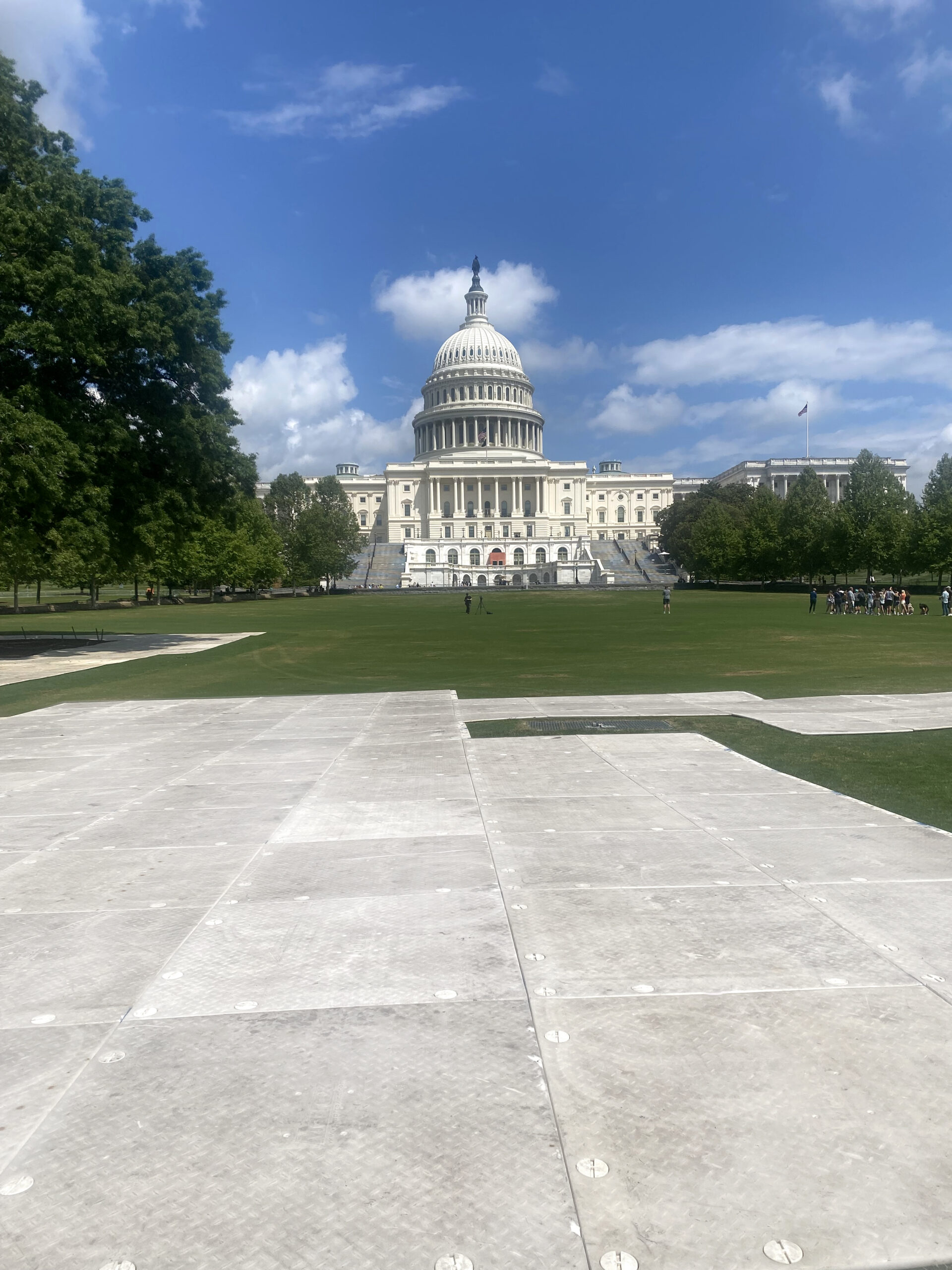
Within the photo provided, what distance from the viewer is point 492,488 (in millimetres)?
168875

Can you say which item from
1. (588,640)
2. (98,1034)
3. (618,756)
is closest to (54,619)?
(588,640)

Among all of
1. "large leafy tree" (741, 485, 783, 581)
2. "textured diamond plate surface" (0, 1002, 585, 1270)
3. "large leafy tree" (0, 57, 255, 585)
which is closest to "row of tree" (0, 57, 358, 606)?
"large leafy tree" (0, 57, 255, 585)

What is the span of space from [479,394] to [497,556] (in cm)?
3815

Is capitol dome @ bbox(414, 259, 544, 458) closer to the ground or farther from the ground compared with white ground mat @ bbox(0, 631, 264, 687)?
farther from the ground

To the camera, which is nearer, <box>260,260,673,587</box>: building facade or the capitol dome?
<box>260,260,673,587</box>: building facade

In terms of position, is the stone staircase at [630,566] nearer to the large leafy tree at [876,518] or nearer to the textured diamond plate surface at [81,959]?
the large leafy tree at [876,518]

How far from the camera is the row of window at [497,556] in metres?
152

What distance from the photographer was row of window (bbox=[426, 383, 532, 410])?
173625mm

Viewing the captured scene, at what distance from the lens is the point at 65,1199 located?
3.32 meters

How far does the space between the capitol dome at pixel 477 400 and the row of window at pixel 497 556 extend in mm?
27239

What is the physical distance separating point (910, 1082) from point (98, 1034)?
3832 mm

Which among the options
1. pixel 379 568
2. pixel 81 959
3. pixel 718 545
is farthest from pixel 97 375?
pixel 379 568

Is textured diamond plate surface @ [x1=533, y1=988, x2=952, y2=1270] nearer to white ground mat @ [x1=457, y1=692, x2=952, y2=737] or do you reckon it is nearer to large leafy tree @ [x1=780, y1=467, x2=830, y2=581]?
white ground mat @ [x1=457, y1=692, x2=952, y2=737]

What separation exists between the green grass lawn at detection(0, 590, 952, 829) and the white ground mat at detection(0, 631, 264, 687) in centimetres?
109
